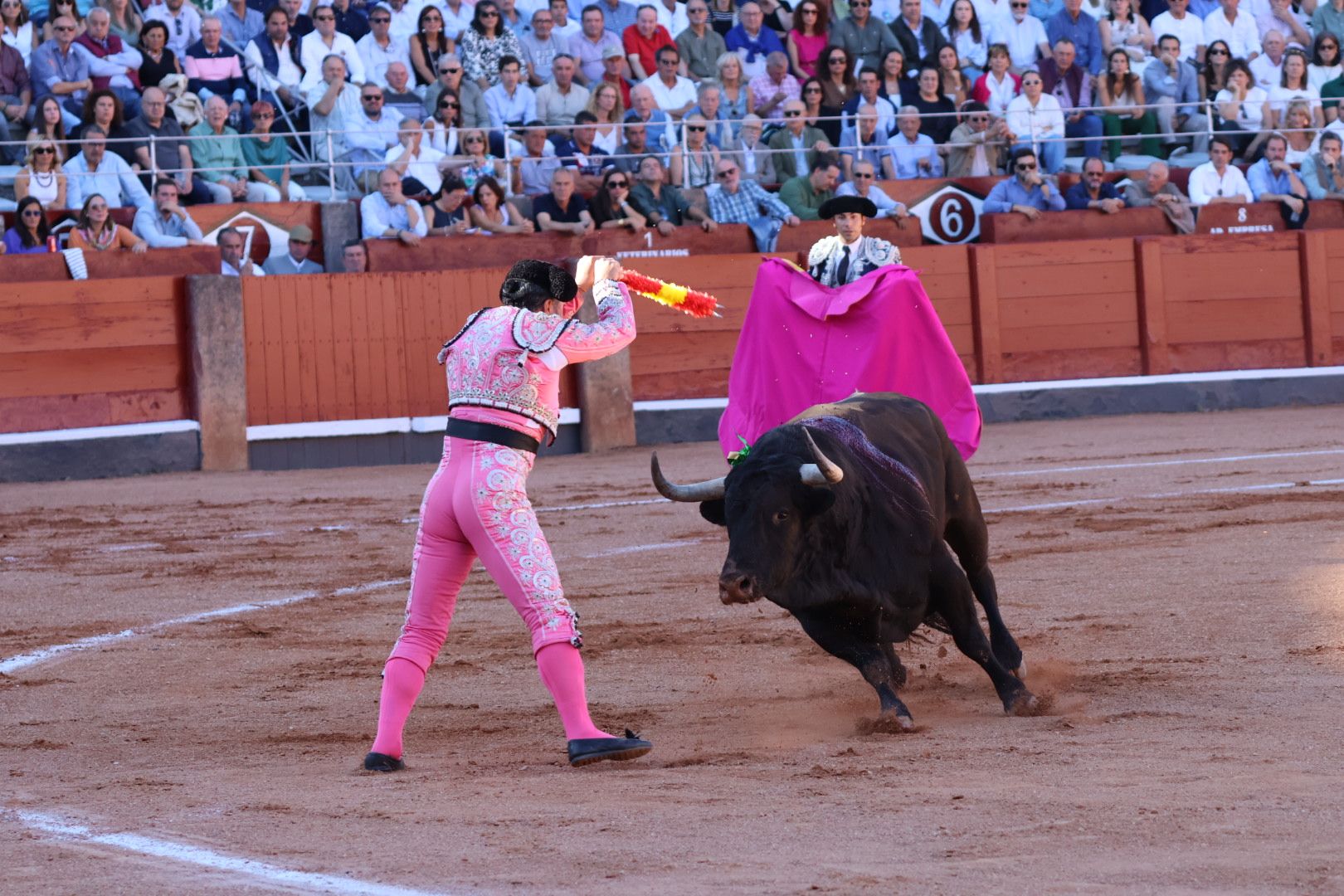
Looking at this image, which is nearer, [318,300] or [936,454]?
[936,454]

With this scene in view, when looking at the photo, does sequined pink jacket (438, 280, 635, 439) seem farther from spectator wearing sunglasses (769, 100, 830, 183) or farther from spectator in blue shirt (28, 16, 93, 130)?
spectator wearing sunglasses (769, 100, 830, 183)

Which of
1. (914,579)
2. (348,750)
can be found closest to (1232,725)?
(914,579)

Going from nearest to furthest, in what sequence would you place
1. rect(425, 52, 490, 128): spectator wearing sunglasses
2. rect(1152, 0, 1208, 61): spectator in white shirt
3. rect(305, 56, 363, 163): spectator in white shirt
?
1. rect(305, 56, 363, 163): spectator in white shirt
2. rect(425, 52, 490, 128): spectator wearing sunglasses
3. rect(1152, 0, 1208, 61): spectator in white shirt

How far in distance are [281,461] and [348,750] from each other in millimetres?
7911

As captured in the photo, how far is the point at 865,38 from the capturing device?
12.9 metres

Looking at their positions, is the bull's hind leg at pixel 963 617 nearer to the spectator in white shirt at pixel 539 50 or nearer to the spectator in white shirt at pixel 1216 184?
the spectator in white shirt at pixel 539 50

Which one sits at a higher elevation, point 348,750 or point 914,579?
point 914,579

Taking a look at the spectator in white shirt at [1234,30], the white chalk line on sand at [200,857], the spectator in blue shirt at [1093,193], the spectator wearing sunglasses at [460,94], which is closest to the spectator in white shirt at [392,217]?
the spectator wearing sunglasses at [460,94]

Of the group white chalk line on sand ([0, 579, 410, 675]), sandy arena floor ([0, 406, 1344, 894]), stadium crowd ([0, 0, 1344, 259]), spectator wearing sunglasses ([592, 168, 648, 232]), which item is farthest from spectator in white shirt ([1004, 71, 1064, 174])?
white chalk line on sand ([0, 579, 410, 675])

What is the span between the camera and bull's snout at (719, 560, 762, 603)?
3.81 metres

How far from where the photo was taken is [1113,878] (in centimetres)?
266

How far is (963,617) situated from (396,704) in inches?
53.1

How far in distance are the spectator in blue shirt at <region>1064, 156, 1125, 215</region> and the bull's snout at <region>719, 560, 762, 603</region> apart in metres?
9.75

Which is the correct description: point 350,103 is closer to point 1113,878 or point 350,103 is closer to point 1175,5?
point 1175,5
